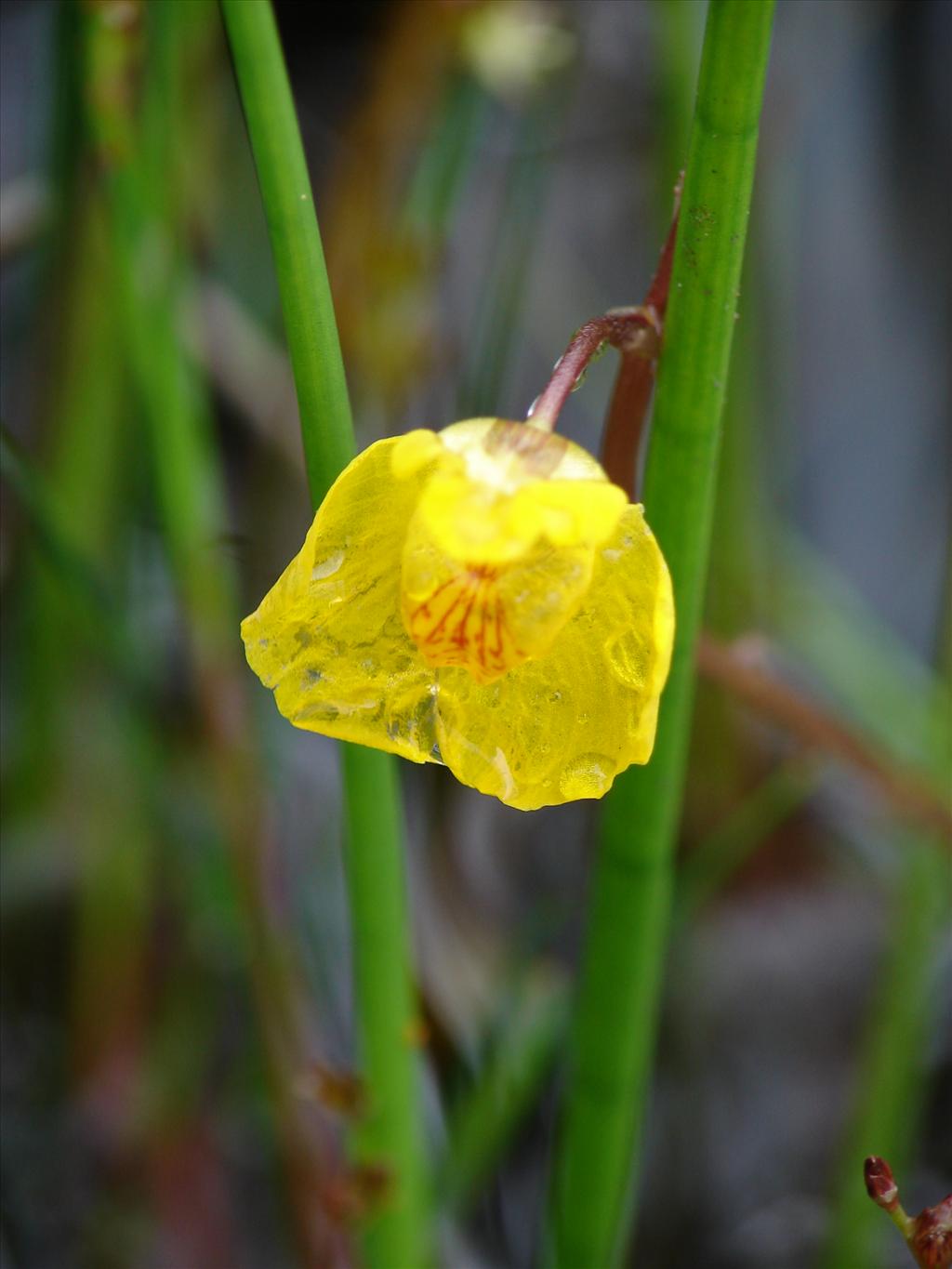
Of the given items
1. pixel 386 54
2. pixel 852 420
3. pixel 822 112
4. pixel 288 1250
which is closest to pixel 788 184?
pixel 822 112

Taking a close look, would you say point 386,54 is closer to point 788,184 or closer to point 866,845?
point 788,184

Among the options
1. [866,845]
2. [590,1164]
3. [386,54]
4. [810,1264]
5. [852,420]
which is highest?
[386,54]

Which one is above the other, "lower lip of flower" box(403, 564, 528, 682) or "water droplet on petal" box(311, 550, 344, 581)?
"water droplet on petal" box(311, 550, 344, 581)

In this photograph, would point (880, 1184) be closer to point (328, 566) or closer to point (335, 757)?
point (328, 566)

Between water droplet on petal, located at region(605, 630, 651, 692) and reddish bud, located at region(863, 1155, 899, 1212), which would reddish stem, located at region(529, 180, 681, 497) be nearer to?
water droplet on petal, located at region(605, 630, 651, 692)

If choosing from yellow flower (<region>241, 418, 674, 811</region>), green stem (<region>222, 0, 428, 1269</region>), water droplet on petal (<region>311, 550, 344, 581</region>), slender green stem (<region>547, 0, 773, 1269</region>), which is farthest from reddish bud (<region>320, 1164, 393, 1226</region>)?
water droplet on petal (<region>311, 550, 344, 581</region>)

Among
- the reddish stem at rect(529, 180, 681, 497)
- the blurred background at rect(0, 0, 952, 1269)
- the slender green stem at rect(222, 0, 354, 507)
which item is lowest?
the blurred background at rect(0, 0, 952, 1269)
